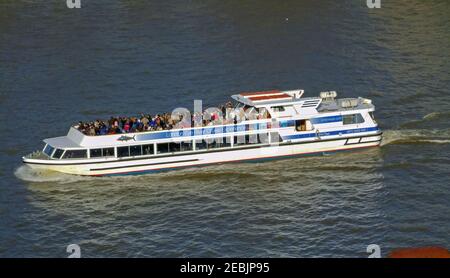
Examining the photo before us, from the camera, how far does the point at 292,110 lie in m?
66.9

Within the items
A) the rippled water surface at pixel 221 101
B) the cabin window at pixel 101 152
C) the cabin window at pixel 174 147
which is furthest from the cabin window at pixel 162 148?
the cabin window at pixel 101 152

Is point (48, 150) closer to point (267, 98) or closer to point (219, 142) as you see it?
point (219, 142)

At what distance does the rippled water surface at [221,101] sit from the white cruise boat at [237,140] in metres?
0.90

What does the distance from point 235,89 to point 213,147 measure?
13330 millimetres

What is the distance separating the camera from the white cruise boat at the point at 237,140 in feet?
209

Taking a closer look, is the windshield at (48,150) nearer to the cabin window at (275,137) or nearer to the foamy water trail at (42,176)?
the foamy water trail at (42,176)

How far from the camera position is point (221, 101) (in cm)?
7500

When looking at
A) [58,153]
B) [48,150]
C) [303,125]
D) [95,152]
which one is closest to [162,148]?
[95,152]

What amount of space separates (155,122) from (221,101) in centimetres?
1072

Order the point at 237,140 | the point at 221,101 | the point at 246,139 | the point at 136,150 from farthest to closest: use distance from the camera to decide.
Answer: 1. the point at 221,101
2. the point at 246,139
3. the point at 237,140
4. the point at 136,150

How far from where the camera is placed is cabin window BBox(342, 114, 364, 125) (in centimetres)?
6762

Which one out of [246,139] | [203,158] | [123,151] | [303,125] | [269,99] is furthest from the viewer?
[269,99]

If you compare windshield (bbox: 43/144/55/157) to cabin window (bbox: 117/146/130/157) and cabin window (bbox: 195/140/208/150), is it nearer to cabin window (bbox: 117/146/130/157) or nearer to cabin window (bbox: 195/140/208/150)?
cabin window (bbox: 117/146/130/157)
